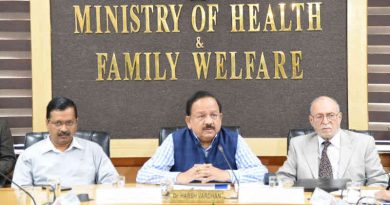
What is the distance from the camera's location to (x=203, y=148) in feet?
13.0

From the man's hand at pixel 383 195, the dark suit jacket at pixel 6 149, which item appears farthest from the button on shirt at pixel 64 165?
the man's hand at pixel 383 195

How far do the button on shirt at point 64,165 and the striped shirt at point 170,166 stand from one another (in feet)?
0.95

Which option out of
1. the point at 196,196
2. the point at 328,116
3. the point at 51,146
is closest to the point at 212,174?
the point at 196,196

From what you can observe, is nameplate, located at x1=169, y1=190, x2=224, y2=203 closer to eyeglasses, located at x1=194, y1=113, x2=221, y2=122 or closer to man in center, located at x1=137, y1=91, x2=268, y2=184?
man in center, located at x1=137, y1=91, x2=268, y2=184

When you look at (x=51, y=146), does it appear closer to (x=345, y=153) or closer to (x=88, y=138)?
(x=88, y=138)

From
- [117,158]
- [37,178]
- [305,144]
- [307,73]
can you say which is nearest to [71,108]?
[37,178]

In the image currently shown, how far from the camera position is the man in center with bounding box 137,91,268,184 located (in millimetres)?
3818

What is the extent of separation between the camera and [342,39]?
4.96m

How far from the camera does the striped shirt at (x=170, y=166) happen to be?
146 inches

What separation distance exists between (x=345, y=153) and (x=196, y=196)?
1.51 metres

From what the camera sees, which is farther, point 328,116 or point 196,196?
point 328,116

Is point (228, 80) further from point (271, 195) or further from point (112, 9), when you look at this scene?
point (271, 195)

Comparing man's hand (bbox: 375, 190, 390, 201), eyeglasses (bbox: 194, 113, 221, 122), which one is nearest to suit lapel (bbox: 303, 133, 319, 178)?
eyeglasses (bbox: 194, 113, 221, 122)

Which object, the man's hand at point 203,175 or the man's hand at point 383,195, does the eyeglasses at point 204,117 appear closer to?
the man's hand at point 203,175
